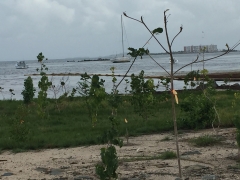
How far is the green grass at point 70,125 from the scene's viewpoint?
25.0 feet

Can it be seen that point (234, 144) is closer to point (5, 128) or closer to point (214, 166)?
point (214, 166)

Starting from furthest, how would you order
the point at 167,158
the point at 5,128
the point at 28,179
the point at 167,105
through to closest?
1. the point at 167,105
2. the point at 5,128
3. the point at 167,158
4. the point at 28,179

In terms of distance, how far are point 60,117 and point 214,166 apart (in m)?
6.00

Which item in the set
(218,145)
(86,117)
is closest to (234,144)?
(218,145)

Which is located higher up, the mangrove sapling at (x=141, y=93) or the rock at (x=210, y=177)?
the mangrove sapling at (x=141, y=93)

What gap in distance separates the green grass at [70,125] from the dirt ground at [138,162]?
457 mm

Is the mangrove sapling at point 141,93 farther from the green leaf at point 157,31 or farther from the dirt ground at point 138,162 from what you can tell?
the green leaf at point 157,31

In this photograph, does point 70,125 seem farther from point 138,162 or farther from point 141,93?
point 138,162

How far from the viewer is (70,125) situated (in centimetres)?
957

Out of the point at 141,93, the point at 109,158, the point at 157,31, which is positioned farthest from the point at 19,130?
the point at 157,31

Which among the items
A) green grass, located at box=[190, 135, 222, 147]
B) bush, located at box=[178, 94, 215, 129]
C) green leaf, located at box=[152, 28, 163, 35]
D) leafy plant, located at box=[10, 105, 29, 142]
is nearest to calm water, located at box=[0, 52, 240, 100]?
bush, located at box=[178, 94, 215, 129]

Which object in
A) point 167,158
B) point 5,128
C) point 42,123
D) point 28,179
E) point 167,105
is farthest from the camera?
point 167,105

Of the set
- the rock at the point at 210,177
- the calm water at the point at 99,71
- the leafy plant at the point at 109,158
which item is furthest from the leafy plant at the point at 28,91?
the leafy plant at the point at 109,158

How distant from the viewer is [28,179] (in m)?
5.14
